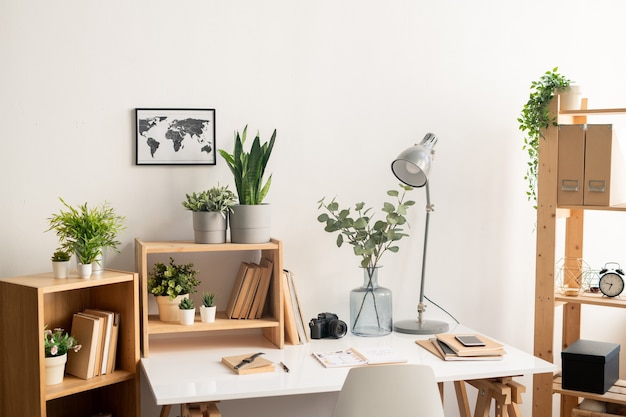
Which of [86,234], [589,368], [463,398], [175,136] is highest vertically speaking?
[175,136]

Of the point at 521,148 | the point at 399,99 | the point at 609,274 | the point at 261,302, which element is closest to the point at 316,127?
the point at 399,99

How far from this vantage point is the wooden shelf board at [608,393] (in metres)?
3.19

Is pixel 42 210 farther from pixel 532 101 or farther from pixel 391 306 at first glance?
pixel 532 101

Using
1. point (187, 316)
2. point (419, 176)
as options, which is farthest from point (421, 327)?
point (187, 316)

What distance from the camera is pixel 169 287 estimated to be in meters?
2.86

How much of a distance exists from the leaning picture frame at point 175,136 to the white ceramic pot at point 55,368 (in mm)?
838

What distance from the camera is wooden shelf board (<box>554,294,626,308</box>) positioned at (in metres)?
3.24

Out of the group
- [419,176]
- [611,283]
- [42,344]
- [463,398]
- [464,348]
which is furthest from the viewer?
[611,283]

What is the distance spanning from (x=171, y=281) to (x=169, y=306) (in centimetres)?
10

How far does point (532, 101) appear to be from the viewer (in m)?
3.29

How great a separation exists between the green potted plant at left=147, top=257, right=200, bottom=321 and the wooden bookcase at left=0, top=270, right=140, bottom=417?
0.16 metres

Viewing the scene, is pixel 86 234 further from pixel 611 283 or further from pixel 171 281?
pixel 611 283

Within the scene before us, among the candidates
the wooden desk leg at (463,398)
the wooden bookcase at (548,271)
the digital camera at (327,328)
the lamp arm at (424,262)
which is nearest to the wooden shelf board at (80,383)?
the digital camera at (327,328)

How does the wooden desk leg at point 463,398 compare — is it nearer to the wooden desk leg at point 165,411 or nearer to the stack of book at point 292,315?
the stack of book at point 292,315
